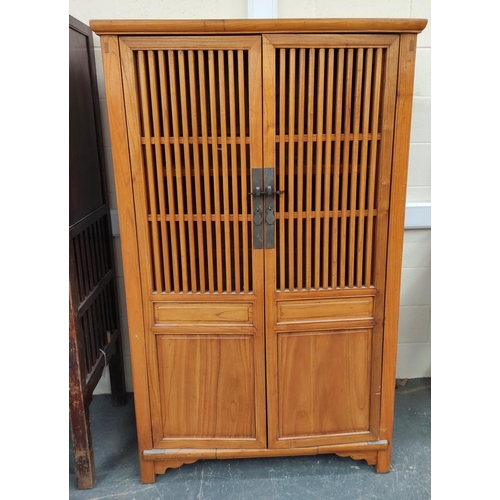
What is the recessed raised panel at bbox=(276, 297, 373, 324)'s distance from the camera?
5.56ft

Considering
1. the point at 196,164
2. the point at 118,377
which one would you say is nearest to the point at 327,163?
the point at 196,164

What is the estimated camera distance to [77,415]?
1.76m

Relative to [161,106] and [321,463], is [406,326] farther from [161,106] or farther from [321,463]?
[161,106]

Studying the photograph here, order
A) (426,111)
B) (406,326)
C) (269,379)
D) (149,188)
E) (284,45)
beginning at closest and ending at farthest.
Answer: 1. (284,45)
2. (149,188)
3. (269,379)
4. (426,111)
5. (406,326)

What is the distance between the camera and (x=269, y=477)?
1.86 m

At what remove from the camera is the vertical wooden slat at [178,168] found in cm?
150

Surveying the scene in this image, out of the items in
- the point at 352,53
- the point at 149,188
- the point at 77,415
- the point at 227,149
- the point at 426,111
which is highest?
the point at 352,53

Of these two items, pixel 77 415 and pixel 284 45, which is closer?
pixel 284 45

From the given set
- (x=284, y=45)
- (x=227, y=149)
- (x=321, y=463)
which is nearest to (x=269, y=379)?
(x=321, y=463)

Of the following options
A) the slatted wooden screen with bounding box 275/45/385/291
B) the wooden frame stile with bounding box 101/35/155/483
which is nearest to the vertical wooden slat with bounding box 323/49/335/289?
the slatted wooden screen with bounding box 275/45/385/291

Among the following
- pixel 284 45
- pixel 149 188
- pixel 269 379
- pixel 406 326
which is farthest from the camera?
pixel 406 326

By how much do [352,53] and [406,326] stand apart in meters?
1.52

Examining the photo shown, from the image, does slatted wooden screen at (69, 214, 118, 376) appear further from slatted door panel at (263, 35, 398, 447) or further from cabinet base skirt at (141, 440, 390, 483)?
slatted door panel at (263, 35, 398, 447)

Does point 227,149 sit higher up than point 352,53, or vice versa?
point 352,53
